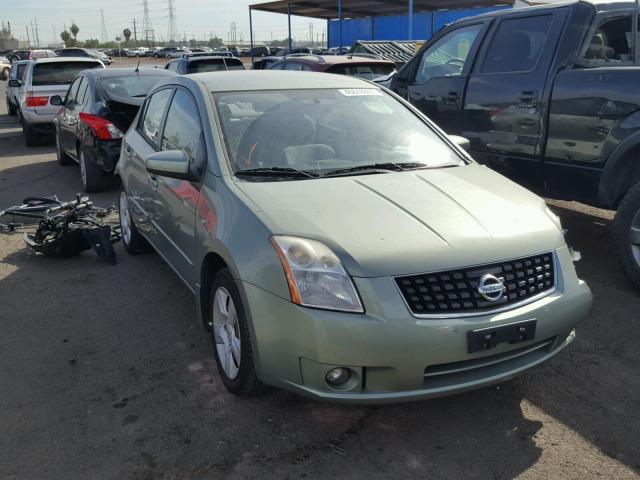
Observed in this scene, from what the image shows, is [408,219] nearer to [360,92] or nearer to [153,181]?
[360,92]

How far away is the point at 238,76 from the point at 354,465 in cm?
273

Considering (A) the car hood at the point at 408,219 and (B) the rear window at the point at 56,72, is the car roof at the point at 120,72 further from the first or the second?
(A) the car hood at the point at 408,219

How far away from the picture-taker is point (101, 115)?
783cm

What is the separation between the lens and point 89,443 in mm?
2926

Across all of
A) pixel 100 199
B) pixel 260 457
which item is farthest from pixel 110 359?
pixel 100 199

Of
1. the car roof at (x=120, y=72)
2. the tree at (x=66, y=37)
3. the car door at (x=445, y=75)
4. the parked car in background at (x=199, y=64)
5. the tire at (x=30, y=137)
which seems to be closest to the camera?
the car door at (x=445, y=75)

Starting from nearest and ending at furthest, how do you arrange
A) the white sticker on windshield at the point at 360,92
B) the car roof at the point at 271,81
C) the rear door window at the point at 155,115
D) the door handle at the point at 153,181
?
the car roof at the point at 271,81 < the white sticker on windshield at the point at 360,92 < the door handle at the point at 153,181 < the rear door window at the point at 155,115

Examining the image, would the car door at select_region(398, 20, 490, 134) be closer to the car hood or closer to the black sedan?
the car hood

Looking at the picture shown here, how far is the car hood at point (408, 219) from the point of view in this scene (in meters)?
2.76

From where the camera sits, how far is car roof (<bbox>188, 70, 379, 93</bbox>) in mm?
4086

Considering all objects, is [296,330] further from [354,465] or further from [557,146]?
[557,146]

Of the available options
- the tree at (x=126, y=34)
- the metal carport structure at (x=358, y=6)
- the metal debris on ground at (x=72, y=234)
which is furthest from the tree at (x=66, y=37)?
the metal debris on ground at (x=72, y=234)

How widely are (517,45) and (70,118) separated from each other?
20.4 ft

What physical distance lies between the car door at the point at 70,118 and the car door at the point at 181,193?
4763mm
